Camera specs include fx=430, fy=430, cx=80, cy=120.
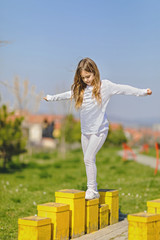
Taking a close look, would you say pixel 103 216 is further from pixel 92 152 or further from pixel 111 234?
pixel 92 152

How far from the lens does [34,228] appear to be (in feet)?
14.4

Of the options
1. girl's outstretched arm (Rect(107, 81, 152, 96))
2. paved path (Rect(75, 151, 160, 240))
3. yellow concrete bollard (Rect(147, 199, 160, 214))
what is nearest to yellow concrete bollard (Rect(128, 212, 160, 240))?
yellow concrete bollard (Rect(147, 199, 160, 214))

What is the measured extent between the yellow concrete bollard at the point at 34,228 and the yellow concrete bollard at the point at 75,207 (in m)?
0.54

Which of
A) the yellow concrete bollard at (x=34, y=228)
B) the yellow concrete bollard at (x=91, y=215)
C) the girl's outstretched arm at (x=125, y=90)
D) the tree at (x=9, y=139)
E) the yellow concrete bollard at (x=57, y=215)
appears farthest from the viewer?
the tree at (x=9, y=139)

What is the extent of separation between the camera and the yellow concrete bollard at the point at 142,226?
14.5ft

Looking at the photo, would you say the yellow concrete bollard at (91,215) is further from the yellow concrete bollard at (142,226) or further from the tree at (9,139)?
the tree at (9,139)

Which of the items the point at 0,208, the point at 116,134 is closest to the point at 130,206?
the point at 0,208

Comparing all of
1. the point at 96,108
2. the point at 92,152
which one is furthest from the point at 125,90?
the point at 92,152

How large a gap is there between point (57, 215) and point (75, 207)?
42cm

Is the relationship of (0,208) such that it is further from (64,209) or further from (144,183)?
(144,183)

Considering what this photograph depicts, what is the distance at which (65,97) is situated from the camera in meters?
5.55

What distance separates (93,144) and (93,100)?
1.84ft

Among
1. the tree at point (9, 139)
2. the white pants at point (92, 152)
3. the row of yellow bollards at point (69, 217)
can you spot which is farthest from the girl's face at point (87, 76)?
the tree at point (9, 139)

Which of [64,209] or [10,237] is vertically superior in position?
[64,209]
